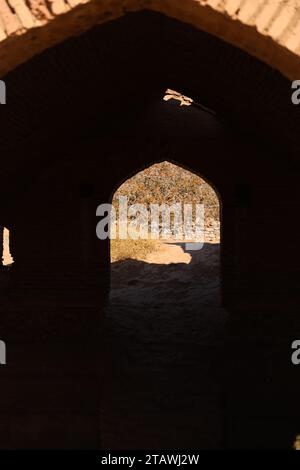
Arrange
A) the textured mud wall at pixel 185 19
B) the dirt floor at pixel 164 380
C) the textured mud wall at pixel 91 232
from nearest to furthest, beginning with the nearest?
the textured mud wall at pixel 185 19
the textured mud wall at pixel 91 232
the dirt floor at pixel 164 380

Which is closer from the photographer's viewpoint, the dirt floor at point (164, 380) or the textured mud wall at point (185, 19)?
the textured mud wall at point (185, 19)

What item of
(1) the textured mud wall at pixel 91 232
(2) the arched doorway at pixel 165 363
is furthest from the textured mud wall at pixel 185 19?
(2) the arched doorway at pixel 165 363

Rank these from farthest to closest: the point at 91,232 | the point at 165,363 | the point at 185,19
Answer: the point at 165,363 → the point at 91,232 → the point at 185,19

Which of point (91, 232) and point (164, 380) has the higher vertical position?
point (91, 232)

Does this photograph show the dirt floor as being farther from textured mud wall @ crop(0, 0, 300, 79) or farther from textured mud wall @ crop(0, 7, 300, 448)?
textured mud wall @ crop(0, 0, 300, 79)

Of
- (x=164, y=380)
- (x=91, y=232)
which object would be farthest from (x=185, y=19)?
(x=164, y=380)

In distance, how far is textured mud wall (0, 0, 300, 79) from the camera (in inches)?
83.1

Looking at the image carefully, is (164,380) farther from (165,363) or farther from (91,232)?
(91,232)

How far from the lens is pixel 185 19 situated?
2.42m

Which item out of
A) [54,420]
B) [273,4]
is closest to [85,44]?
[273,4]

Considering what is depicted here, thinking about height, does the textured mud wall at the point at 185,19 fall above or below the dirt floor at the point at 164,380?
above

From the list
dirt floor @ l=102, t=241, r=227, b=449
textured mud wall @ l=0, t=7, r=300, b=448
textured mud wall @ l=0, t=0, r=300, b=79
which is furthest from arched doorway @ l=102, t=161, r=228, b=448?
textured mud wall @ l=0, t=0, r=300, b=79

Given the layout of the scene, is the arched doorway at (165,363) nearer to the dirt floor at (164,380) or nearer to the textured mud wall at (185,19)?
the dirt floor at (164,380)

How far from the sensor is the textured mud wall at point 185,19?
2111 mm
